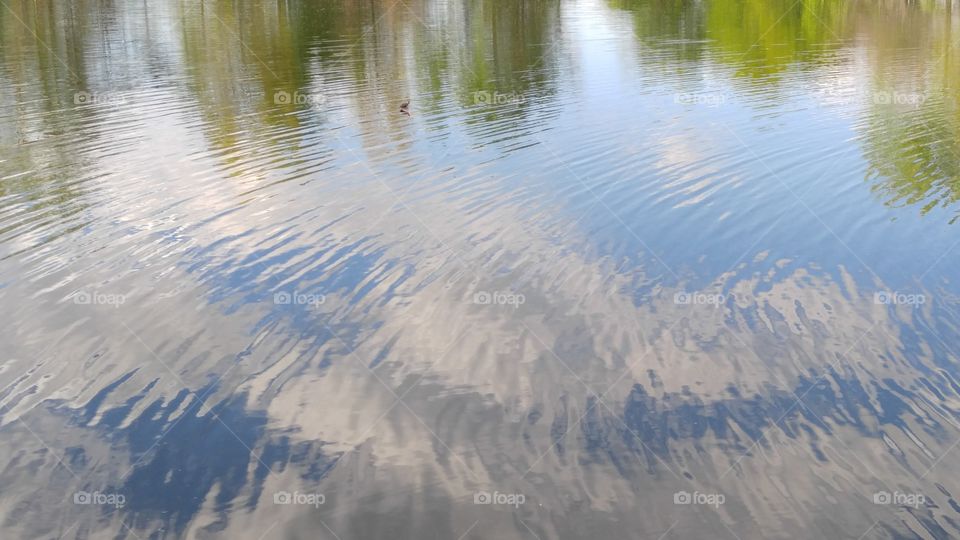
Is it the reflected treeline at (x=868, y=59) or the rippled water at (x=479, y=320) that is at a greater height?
the reflected treeline at (x=868, y=59)

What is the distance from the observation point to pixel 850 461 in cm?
852

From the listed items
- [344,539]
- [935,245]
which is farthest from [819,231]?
[344,539]

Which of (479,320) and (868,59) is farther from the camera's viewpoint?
(868,59)

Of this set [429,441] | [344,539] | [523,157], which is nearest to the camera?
[344,539]

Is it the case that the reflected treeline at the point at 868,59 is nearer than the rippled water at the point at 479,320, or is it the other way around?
the rippled water at the point at 479,320

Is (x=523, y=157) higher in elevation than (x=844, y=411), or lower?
higher

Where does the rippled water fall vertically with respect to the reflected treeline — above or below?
below

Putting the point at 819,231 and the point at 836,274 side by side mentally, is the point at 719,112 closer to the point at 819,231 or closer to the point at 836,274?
the point at 819,231

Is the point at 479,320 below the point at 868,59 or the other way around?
below

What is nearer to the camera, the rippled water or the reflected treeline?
the rippled water

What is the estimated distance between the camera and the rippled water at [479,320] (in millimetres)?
8078

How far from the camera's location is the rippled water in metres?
8.08

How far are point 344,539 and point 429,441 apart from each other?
5.62ft

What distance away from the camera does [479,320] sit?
11.7 metres
